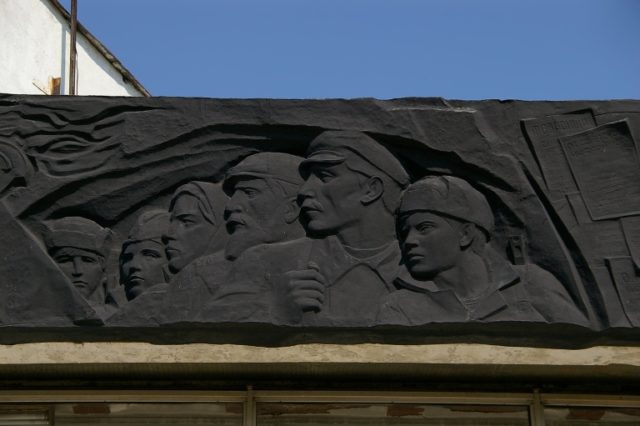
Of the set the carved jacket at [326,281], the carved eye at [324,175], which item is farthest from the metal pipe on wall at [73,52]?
the carved jacket at [326,281]

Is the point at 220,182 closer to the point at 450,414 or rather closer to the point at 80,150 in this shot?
the point at 80,150

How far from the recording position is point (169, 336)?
5070mm

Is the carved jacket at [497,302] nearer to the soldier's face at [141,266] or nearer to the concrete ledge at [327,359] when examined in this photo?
the concrete ledge at [327,359]

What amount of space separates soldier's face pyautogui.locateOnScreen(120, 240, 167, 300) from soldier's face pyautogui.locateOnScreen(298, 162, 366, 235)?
59cm

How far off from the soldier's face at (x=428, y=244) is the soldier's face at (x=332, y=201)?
22 centimetres

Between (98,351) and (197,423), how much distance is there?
0.50 meters

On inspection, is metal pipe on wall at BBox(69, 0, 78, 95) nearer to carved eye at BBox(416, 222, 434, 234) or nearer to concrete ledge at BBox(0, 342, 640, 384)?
concrete ledge at BBox(0, 342, 640, 384)

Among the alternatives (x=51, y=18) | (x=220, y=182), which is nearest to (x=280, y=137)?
(x=220, y=182)

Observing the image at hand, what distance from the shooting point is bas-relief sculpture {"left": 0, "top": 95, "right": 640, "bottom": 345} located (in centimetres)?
504

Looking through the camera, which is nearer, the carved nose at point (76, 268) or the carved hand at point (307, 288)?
the carved hand at point (307, 288)

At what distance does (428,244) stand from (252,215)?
2.33 feet

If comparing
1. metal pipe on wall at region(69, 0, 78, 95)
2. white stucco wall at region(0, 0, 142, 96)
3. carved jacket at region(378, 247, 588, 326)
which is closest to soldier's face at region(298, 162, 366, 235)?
carved jacket at region(378, 247, 588, 326)

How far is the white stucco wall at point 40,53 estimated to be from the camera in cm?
961

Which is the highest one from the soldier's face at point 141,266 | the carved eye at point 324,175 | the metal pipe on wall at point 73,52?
the metal pipe on wall at point 73,52
